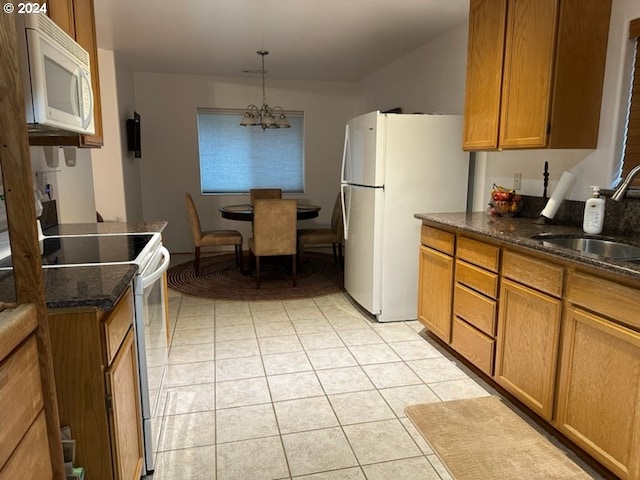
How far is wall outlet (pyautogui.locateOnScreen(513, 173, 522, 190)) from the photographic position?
3002 mm

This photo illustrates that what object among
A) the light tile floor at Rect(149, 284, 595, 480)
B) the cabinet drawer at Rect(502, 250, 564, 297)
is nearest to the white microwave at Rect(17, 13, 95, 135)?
the light tile floor at Rect(149, 284, 595, 480)

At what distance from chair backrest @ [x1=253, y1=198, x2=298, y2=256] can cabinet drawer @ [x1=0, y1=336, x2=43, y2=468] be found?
329 centimetres

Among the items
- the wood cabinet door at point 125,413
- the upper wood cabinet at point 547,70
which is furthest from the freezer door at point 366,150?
the wood cabinet door at point 125,413

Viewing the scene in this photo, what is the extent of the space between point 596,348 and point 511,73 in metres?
1.58

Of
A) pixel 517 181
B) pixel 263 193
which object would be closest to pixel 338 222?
pixel 263 193

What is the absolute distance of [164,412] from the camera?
2.23 metres

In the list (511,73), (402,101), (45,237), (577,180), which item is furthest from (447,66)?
(45,237)

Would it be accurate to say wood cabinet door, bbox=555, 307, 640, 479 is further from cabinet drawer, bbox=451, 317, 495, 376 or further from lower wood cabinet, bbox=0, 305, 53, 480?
lower wood cabinet, bbox=0, 305, 53, 480

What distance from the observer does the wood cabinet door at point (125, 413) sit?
1312 millimetres

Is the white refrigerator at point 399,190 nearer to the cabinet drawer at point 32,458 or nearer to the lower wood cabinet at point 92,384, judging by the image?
the lower wood cabinet at point 92,384

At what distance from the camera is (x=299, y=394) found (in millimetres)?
2410

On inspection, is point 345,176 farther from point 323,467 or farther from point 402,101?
point 323,467

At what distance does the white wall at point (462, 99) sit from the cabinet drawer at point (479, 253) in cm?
66

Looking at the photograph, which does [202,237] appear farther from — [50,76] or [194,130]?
[50,76]
